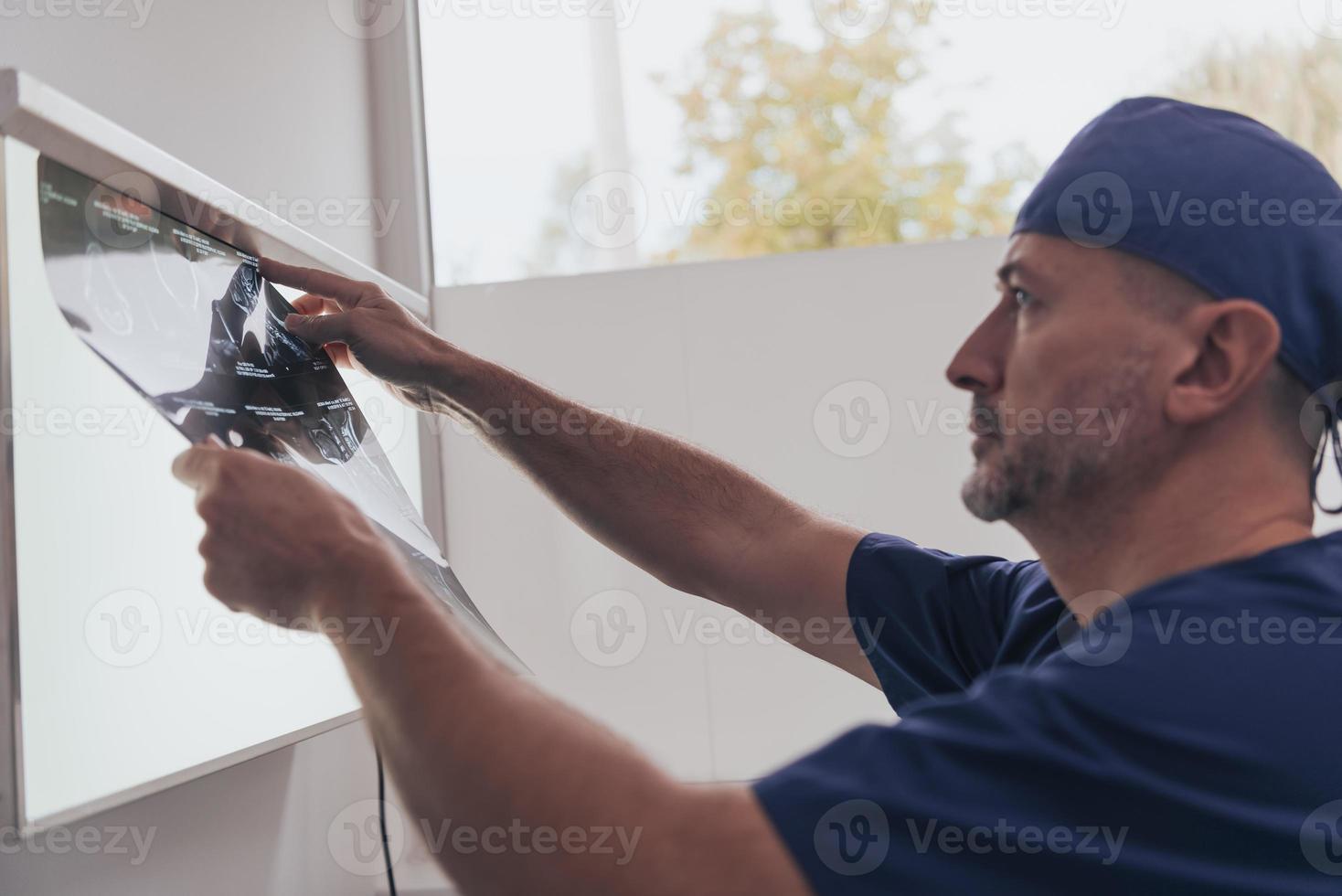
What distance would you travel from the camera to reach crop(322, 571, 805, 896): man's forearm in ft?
2.26

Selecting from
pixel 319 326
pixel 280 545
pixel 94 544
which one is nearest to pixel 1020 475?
pixel 280 545

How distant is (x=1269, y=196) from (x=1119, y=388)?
0.23 metres

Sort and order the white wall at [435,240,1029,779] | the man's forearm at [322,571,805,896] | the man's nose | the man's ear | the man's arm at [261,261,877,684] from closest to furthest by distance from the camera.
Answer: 1. the man's forearm at [322,571,805,896]
2. the man's ear
3. the man's nose
4. the man's arm at [261,261,877,684]
5. the white wall at [435,240,1029,779]

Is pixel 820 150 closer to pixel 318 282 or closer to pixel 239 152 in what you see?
pixel 239 152

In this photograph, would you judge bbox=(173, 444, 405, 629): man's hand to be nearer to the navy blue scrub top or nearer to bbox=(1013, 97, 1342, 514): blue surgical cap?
the navy blue scrub top

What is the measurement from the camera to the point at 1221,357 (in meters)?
0.94

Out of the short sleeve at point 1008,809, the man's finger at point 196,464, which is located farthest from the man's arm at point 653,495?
the short sleeve at point 1008,809

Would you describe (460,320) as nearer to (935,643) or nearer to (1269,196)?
(935,643)

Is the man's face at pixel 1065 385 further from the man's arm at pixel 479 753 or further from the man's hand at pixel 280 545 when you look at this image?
the man's hand at pixel 280 545

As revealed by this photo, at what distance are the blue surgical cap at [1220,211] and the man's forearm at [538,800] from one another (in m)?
0.62

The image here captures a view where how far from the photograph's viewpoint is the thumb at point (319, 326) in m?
1.19

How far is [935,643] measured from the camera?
1230mm

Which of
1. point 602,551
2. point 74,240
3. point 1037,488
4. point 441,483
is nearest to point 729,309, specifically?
point 602,551

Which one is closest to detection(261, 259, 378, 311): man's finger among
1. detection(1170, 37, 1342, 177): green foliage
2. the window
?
the window
